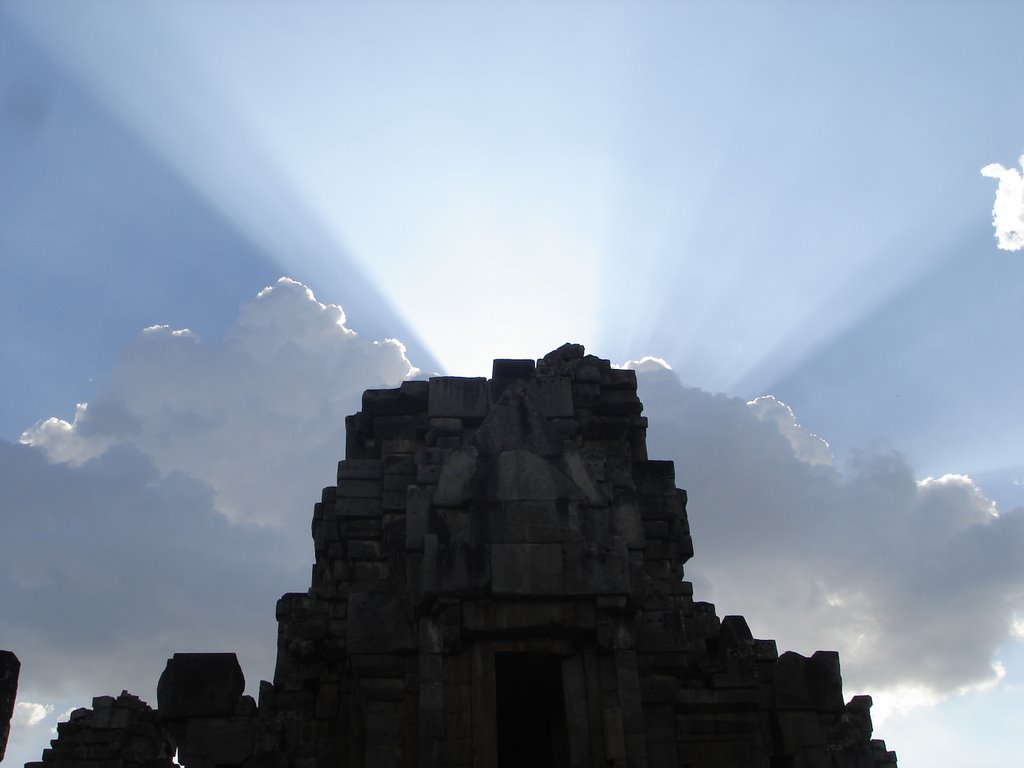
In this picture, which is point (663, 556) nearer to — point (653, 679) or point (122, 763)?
point (653, 679)

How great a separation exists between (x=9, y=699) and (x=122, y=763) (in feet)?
33.0

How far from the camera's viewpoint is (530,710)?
1462 centimetres

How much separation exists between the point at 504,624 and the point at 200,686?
12.9 feet

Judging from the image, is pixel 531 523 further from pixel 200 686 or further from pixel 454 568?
pixel 200 686

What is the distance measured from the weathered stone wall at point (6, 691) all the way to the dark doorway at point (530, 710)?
5.13 m

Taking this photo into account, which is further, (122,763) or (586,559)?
(122,763)

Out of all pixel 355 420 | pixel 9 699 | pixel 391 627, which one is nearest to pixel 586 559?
pixel 391 627

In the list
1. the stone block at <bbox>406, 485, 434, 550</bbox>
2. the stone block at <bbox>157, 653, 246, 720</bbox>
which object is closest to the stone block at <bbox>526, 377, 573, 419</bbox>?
the stone block at <bbox>406, 485, 434, 550</bbox>

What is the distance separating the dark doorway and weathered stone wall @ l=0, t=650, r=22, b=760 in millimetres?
5131

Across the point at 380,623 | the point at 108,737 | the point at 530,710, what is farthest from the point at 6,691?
the point at 108,737

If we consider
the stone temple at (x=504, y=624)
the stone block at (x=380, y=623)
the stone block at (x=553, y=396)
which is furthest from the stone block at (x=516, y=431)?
the stone block at (x=380, y=623)

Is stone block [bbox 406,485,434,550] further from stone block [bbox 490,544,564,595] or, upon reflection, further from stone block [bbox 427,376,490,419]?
stone block [bbox 427,376,490,419]

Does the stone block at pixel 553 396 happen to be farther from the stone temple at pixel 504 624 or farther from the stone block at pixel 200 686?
the stone block at pixel 200 686

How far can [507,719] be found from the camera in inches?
585
